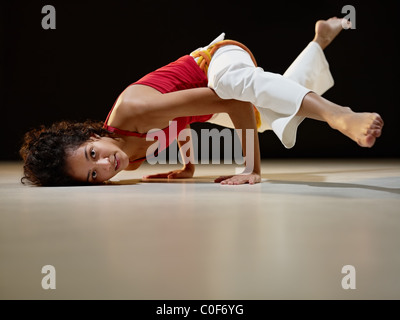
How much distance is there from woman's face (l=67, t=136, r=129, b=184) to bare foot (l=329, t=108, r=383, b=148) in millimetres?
791

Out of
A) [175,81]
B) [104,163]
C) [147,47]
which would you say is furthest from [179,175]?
[147,47]

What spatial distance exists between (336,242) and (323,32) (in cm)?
177

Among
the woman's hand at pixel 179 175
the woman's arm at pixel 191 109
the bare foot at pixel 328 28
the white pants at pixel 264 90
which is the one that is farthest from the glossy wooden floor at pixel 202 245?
the bare foot at pixel 328 28

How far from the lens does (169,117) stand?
189 cm

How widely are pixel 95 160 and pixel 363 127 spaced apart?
36.1 inches

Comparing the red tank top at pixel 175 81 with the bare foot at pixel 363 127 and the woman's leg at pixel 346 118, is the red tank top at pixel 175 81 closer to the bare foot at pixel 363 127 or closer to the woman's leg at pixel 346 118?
the woman's leg at pixel 346 118

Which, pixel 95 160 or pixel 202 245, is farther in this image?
pixel 95 160

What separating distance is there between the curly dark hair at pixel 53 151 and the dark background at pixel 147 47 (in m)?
2.33

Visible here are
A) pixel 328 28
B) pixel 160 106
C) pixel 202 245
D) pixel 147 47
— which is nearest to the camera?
pixel 202 245

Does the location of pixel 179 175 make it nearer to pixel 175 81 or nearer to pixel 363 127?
pixel 175 81

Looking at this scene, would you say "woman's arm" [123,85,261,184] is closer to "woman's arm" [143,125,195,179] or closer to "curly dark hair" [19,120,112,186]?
"curly dark hair" [19,120,112,186]

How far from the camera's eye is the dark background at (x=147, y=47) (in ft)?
13.3

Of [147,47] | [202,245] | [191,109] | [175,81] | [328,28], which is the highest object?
[147,47]

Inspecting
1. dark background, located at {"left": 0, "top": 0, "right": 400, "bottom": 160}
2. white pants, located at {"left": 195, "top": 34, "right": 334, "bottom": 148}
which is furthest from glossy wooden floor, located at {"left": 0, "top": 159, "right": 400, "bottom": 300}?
dark background, located at {"left": 0, "top": 0, "right": 400, "bottom": 160}
